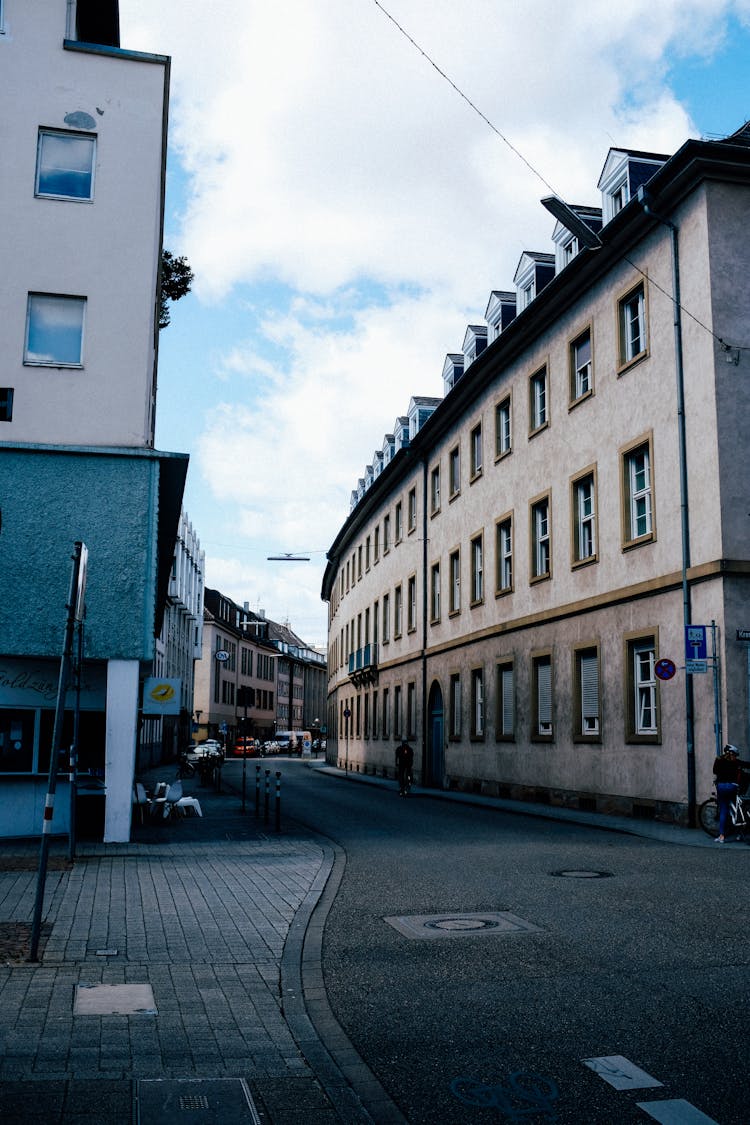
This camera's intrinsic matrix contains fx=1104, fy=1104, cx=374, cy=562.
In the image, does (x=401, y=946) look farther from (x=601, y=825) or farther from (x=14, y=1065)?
(x=601, y=825)

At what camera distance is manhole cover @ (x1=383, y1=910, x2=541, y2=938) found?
8.82 m

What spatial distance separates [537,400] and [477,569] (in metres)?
6.59

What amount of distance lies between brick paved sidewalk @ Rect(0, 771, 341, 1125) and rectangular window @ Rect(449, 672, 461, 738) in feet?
68.9

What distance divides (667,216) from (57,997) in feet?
62.3

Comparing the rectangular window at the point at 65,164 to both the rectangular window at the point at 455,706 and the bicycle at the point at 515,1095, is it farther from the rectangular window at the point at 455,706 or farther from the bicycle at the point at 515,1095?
the rectangular window at the point at 455,706

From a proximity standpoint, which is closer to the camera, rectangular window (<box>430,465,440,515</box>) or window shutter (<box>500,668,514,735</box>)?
window shutter (<box>500,668,514,735</box>)

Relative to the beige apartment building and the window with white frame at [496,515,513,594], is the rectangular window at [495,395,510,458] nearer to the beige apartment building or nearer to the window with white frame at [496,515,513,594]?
the beige apartment building

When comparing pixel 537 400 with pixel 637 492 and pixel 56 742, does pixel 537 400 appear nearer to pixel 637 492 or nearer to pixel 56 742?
pixel 637 492

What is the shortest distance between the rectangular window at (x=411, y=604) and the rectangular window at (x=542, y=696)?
14.1 metres

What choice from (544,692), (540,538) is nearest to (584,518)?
(540,538)

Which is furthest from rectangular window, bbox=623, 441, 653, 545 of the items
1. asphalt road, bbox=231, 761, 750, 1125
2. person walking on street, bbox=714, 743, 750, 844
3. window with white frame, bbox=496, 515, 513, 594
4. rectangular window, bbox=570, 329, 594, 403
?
asphalt road, bbox=231, 761, 750, 1125

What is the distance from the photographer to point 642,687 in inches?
844

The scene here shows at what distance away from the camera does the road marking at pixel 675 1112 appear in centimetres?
446

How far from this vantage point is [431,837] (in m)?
→ 17.2
